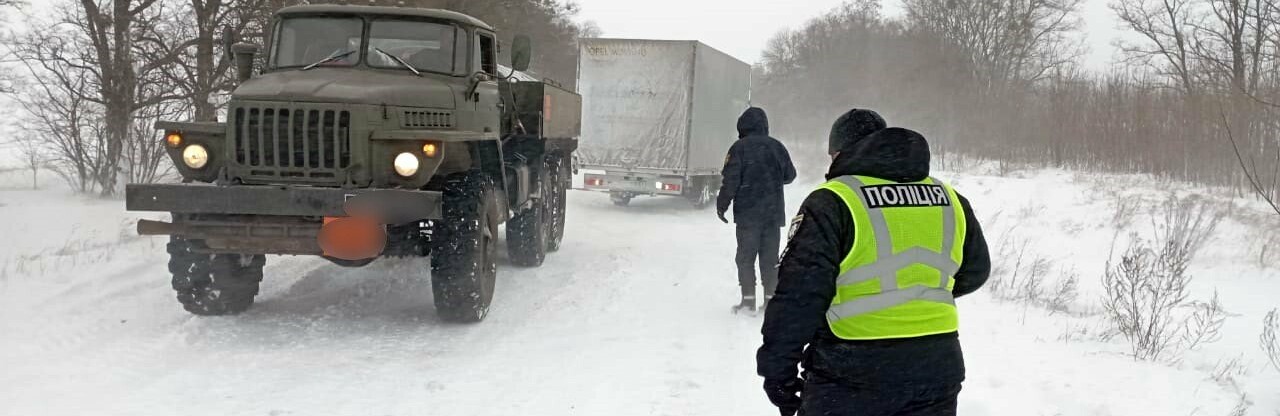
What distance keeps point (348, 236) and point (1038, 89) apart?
23260mm

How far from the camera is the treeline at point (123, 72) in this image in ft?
46.2

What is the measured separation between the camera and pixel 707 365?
555 cm

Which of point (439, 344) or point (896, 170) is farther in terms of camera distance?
point (439, 344)

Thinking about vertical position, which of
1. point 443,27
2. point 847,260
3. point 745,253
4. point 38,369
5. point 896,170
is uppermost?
point 443,27

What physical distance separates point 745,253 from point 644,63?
883 cm

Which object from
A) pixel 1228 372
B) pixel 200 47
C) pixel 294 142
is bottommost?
pixel 1228 372

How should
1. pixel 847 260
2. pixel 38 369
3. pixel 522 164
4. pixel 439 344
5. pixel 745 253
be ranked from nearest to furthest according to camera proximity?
1. pixel 847 260
2. pixel 38 369
3. pixel 439 344
4. pixel 745 253
5. pixel 522 164

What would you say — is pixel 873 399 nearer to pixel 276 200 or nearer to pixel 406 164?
pixel 406 164

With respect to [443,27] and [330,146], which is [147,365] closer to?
[330,146]

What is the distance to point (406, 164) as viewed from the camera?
18.8 feet

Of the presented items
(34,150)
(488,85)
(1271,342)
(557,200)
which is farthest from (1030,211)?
(34,150)

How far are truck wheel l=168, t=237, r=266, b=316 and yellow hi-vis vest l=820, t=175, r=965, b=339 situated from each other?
16.1 ft

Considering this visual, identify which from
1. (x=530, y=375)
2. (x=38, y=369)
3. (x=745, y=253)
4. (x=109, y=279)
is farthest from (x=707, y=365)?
(x=109, y=279)

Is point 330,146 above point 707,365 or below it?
above
